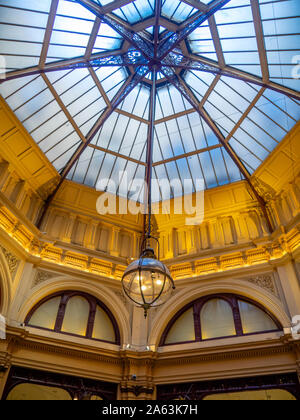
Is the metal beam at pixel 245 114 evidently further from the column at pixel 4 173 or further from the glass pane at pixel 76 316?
the glass pane at pixel 76 316

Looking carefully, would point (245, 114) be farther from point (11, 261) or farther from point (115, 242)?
point (11, 261)

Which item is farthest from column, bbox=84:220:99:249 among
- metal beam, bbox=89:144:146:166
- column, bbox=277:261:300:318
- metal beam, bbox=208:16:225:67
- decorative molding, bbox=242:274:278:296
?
metal beam, bbox=208:16:225:67

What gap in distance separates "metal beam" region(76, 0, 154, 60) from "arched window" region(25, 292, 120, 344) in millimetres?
8185

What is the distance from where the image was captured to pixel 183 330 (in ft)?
33.4

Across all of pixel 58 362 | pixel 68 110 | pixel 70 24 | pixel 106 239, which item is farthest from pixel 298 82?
pixel 58 362

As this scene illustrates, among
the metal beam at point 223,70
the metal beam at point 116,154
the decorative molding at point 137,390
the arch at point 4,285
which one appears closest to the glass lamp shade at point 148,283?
the decorative molding at point 137,390

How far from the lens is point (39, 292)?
9625 millimetres

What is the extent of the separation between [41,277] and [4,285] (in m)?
1.28

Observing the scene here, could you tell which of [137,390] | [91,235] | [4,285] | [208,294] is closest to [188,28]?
[91,235]

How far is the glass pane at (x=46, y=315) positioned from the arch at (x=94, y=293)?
24cm

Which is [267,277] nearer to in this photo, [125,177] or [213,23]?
[125,177]

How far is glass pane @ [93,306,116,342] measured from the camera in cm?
1000

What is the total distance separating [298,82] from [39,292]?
10.0 m

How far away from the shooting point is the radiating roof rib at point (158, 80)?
8156 millimetres
